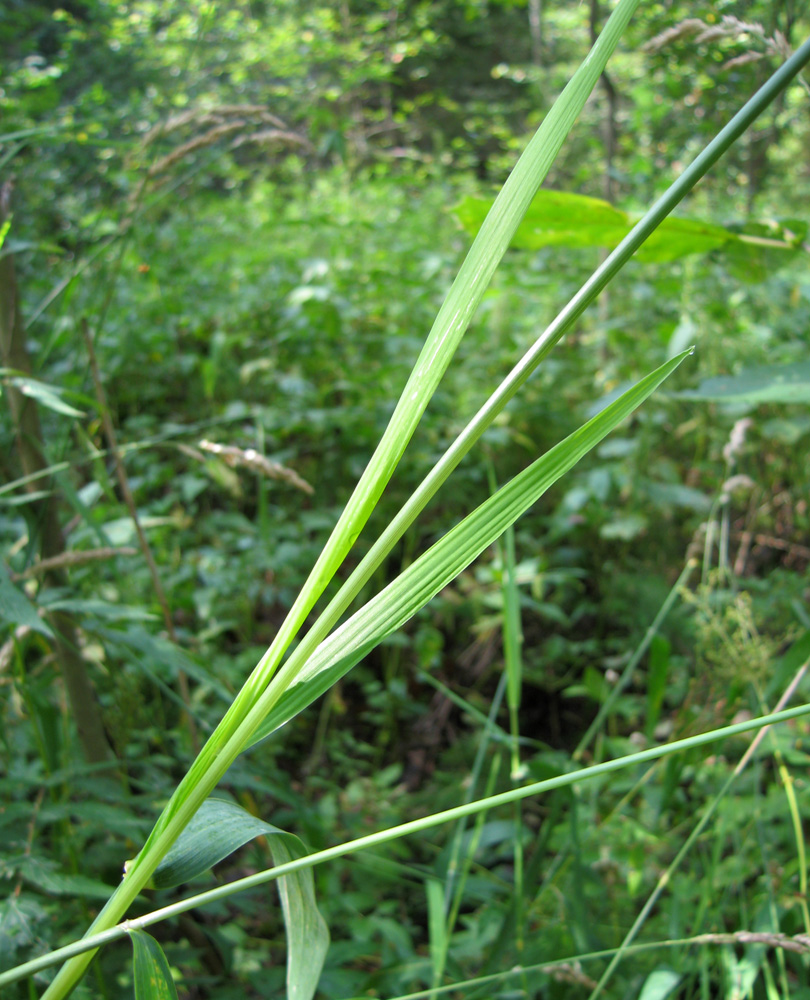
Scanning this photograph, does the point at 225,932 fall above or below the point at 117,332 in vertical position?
below

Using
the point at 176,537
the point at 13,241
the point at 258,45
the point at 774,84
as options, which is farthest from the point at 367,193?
the point at 774,84

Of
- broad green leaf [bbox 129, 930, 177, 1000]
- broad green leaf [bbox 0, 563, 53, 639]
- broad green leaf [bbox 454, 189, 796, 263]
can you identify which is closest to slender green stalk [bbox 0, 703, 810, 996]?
broad green leaf [bbox 129, 930, 177, 1000]

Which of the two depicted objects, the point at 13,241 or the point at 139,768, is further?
the point at 139,768

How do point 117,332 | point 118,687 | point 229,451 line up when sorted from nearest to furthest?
point 229,451, point 118,687, point 117,332

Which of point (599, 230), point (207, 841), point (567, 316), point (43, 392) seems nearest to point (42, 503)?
point (43, 392)

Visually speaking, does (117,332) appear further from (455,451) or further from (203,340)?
(455,451)

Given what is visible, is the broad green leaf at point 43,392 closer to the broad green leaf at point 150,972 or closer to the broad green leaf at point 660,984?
the broad green leaf at point 150,972

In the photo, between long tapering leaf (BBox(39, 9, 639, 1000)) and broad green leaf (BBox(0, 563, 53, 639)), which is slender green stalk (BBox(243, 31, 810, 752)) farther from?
broad green leaf (BBox(0, 563, 53, 639))
